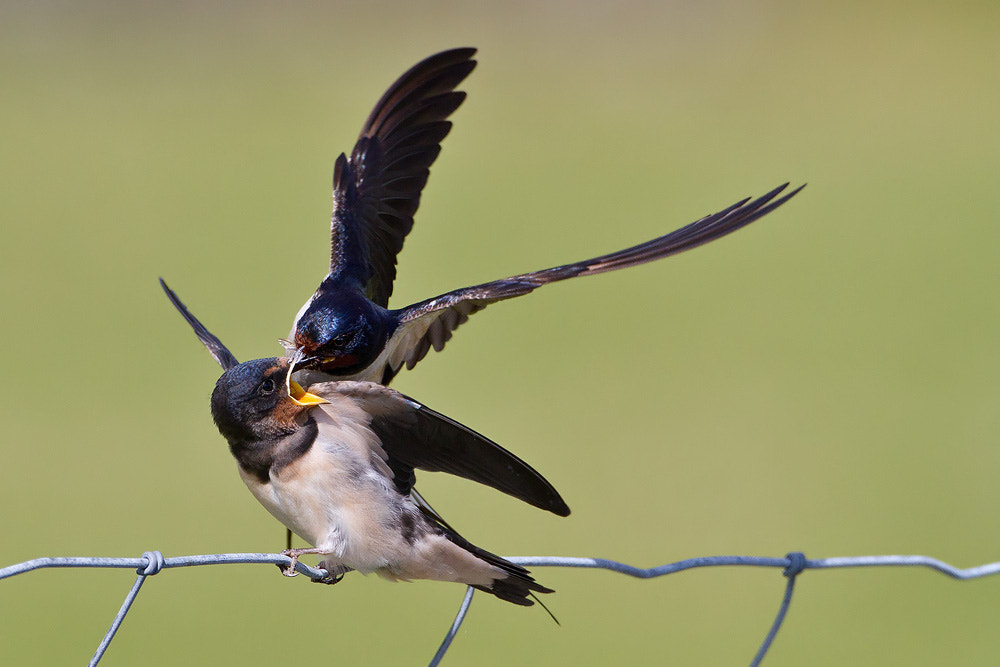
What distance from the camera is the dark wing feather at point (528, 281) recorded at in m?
2.99

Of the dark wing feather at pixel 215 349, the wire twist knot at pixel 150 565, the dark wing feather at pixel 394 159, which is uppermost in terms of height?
the dark wing feather at pixel 394 159

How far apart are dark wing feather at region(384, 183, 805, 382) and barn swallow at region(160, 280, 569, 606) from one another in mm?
471

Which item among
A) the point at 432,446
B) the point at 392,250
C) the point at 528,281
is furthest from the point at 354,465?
the point at 392,250

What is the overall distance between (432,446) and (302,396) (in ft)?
0.96

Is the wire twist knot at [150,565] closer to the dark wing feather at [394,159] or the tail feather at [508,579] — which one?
the tail feather at [508,579]

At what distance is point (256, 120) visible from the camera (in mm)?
19797

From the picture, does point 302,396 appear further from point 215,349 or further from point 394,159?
point 394,159

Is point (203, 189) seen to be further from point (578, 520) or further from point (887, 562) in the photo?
point (887, 562)

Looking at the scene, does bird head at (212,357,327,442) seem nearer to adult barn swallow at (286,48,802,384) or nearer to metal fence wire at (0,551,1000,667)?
metal fence wire at (0,551,1000,667)

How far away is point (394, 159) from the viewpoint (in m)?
4.70

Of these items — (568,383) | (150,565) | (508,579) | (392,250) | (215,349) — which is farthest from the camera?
(568,383)

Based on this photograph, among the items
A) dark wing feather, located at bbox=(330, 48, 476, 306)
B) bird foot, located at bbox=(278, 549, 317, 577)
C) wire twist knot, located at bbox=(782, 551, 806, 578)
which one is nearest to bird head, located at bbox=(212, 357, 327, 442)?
bird foot, located at bbox=(278, 549, 317, 577)

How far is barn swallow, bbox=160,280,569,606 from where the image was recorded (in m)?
2.81

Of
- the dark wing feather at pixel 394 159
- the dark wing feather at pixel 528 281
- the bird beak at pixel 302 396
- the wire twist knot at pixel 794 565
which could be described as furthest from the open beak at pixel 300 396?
the dark wing feather at pixel 394 159
